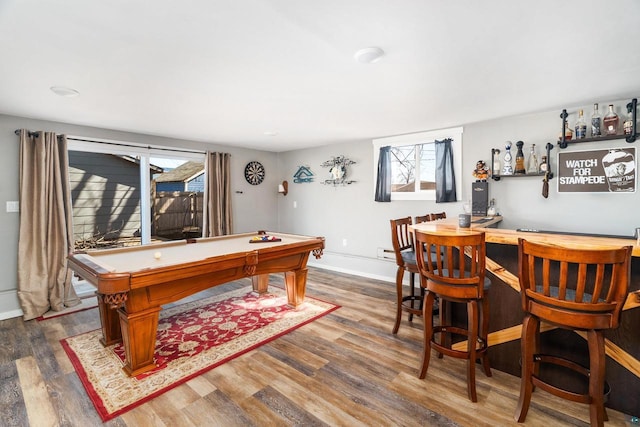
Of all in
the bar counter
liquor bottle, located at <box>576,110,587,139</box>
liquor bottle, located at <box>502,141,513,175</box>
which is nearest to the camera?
the bar counter

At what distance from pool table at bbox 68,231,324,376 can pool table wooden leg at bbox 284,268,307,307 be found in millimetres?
128

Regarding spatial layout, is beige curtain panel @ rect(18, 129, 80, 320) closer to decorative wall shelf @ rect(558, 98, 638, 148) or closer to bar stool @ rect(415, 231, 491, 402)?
bar stool @ rect(415, 231, 491, 402)

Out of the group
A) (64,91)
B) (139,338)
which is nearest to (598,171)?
(139,338)

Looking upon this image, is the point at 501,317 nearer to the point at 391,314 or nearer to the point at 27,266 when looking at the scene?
the point at 391,314

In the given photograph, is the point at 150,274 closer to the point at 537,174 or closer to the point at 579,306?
the point at 579,306

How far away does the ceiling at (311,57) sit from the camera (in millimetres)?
1582

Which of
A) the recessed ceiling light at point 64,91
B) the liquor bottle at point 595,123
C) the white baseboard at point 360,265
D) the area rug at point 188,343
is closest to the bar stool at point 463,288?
the area rug at point 188,343

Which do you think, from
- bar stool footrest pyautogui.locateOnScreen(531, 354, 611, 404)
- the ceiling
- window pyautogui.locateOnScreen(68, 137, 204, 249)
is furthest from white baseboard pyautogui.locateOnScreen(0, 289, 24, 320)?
bar stool footrest pyautogui.locateOnScreen(531, 354, 611, 404)

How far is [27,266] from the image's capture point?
11.6 ft

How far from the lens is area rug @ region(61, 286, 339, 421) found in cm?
213

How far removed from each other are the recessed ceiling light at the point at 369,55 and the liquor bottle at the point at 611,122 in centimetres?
260

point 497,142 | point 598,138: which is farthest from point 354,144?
point 598,138

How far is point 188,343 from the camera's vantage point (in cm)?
280

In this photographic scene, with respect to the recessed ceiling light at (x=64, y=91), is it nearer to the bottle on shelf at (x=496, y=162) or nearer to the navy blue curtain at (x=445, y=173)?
the navy blue curtain at (x=445, y=173)
